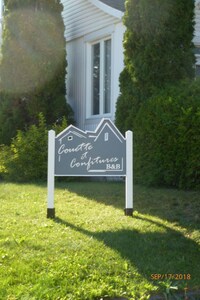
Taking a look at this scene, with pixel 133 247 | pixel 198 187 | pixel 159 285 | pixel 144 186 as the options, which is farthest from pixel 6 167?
pixel 159 285

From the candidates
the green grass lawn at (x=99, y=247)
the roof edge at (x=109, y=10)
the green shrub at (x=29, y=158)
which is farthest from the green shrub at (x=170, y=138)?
the roof edge at (x=109, y=10)

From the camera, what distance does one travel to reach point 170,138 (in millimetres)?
8875

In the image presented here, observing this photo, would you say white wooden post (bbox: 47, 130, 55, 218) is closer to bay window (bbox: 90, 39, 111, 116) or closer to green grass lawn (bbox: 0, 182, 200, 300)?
green grass lawn (bbox: 0, 182, 200, 300)

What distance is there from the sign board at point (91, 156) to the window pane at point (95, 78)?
19.6ft

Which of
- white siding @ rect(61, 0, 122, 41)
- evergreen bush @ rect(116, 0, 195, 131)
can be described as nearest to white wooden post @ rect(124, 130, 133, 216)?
evergreen bush @ rect(116, 0, 195, 131)

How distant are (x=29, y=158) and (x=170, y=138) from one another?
11.7ft

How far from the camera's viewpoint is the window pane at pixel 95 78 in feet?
43.8

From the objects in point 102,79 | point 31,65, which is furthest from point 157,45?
point 31,65

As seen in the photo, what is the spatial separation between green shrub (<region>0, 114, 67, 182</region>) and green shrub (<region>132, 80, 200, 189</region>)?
8.03 ft

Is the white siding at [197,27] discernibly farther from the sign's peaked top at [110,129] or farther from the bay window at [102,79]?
the sign's peaked top at [110,129]

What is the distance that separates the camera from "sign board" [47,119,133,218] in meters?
7.32

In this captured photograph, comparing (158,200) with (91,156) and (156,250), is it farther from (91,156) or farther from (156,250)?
(156,250)

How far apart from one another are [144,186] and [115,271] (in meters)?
4.58

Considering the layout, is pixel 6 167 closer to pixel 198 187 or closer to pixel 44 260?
pixel 198 187
